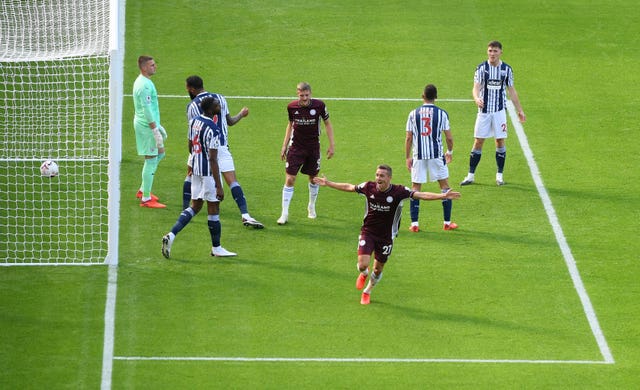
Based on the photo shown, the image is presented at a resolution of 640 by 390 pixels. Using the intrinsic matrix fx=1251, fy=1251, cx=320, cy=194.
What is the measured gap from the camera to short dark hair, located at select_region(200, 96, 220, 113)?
16547 millimetres

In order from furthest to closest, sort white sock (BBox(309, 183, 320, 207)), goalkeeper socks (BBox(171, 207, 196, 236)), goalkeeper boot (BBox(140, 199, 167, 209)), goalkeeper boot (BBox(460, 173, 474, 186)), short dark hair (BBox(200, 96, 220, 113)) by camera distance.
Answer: goalkeeper boot (BBox(460, 173, 474, 186)) → goalkeeper boot (BBox(140, 199, 167, 209)) → white sock (BBox(309, 183, 320, 207)) → goalkeeper socks (BBox(171, 207, 196, 236)) → short dark hair (BBox(200, 96, 220, 113))

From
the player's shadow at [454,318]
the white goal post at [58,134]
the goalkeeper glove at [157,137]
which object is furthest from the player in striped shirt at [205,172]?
the player's shadow at [454,318]

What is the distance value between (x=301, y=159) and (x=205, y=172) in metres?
2.02

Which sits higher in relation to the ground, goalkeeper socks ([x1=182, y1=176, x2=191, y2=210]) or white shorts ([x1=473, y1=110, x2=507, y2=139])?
white shorts ([x1=473, y1=110, x2=507, y2=139])

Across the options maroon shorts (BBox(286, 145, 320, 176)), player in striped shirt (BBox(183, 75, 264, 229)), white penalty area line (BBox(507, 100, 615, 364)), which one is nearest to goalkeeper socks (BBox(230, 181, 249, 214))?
player in striped shirt (BBox(183, 75, 264, 229))

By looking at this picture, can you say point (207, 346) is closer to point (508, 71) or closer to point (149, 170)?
point (149, 170)

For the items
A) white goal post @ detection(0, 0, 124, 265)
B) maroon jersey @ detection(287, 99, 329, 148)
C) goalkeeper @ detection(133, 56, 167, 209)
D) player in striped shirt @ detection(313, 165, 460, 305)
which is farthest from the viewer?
goalkeeper @ detection(133, 56, 167, 209)

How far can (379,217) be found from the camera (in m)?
15.6

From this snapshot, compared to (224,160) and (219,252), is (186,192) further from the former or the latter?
(219,252)

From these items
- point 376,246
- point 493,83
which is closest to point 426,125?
point 493,83

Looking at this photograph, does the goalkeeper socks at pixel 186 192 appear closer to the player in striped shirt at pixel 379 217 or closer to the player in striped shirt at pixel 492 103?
the player in striped shirt at pixel 379 217

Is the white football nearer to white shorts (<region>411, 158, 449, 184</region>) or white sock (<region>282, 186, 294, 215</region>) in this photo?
white sock (<region>282, 186, 294, 215</region>)

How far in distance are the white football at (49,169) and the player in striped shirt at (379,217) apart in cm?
594

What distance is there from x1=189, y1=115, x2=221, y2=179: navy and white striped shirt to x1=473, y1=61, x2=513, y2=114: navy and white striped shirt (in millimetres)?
4990
